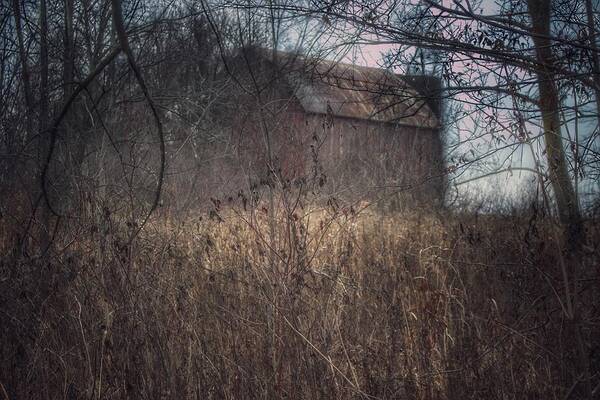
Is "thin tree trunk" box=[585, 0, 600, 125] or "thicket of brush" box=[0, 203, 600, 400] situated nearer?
"thicket of brush" box=[0, 203, 600, 400]

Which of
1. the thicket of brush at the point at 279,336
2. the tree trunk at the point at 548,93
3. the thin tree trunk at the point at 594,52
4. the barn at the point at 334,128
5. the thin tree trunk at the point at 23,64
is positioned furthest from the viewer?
the barn at the point at 334,128

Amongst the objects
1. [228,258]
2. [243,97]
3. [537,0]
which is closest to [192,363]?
→ [228,258]

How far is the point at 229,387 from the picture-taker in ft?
10.2

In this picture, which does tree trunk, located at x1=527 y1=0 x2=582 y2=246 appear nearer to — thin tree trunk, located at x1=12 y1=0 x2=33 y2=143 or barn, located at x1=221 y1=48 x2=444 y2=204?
barn, located at x1=221 y1=48 x2=444 y2=204

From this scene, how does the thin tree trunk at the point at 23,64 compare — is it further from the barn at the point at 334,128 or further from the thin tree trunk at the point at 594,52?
the thin tree trunk at the point at 594,52

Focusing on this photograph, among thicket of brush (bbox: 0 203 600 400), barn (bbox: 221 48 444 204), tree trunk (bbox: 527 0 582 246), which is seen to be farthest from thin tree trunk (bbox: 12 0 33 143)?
tree trunk (bbox: 527 0 582 246)

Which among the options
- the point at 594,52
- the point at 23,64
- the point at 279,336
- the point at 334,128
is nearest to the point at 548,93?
the point at 594,52

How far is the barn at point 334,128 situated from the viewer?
3.82 m

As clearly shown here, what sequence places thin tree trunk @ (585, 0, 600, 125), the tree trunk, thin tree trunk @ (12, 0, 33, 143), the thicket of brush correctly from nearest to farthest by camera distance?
the thicket of brush, thin tree trunk @ (585, 0, 600, 125), the tree trunk, thin tree trunk @ (12, 0, 33, 143)

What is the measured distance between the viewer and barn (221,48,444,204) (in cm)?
382

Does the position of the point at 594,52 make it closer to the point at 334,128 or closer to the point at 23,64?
the point at 23,64

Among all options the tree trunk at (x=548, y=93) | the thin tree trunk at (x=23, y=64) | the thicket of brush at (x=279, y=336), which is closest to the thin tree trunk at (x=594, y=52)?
the tree trunk at (x=548, y=93)

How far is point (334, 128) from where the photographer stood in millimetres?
15109

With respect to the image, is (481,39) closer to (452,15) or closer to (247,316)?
(452,15)
